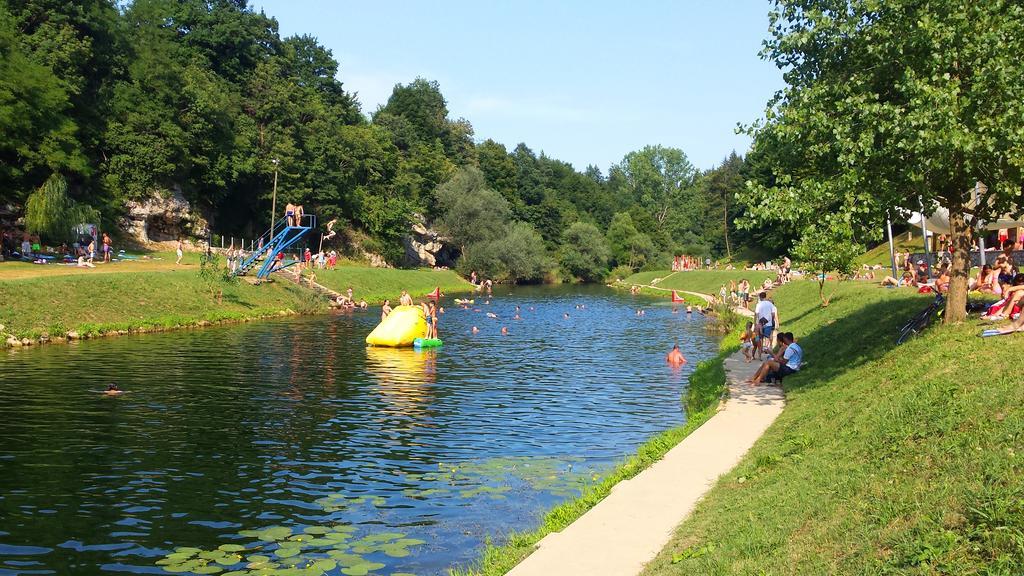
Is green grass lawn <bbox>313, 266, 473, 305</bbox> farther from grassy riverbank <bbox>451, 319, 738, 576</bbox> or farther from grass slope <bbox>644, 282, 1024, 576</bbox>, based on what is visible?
grass slope <bbox>644, 282, 1024, 576</bbox>

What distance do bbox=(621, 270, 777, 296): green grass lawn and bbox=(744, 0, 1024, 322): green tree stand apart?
53.4 meters

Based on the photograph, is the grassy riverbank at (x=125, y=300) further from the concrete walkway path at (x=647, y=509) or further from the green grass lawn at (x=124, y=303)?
the concrete walkway path at (x=647, y=509)

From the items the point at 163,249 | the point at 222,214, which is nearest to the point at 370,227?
the point at 222,214

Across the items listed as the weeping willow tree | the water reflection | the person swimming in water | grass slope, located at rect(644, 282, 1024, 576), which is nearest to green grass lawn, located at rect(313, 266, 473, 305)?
the weeping willow tree

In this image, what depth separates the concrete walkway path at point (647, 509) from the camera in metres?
10.1

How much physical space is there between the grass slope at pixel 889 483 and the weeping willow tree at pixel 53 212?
175 feet

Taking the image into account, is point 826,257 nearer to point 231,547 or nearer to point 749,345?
point 749,345

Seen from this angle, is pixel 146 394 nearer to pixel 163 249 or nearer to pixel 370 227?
pixel 163 249

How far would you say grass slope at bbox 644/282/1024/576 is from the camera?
8133 mm

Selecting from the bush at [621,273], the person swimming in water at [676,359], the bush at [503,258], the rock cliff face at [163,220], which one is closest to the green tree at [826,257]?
the person swimming in water at [676,359]

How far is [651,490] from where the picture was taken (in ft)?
42.9

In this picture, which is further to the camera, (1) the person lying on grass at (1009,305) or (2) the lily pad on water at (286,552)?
(1) the person lying on grass at (1009,305)

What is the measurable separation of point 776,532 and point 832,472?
211cm

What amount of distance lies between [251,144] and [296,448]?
74287mm
